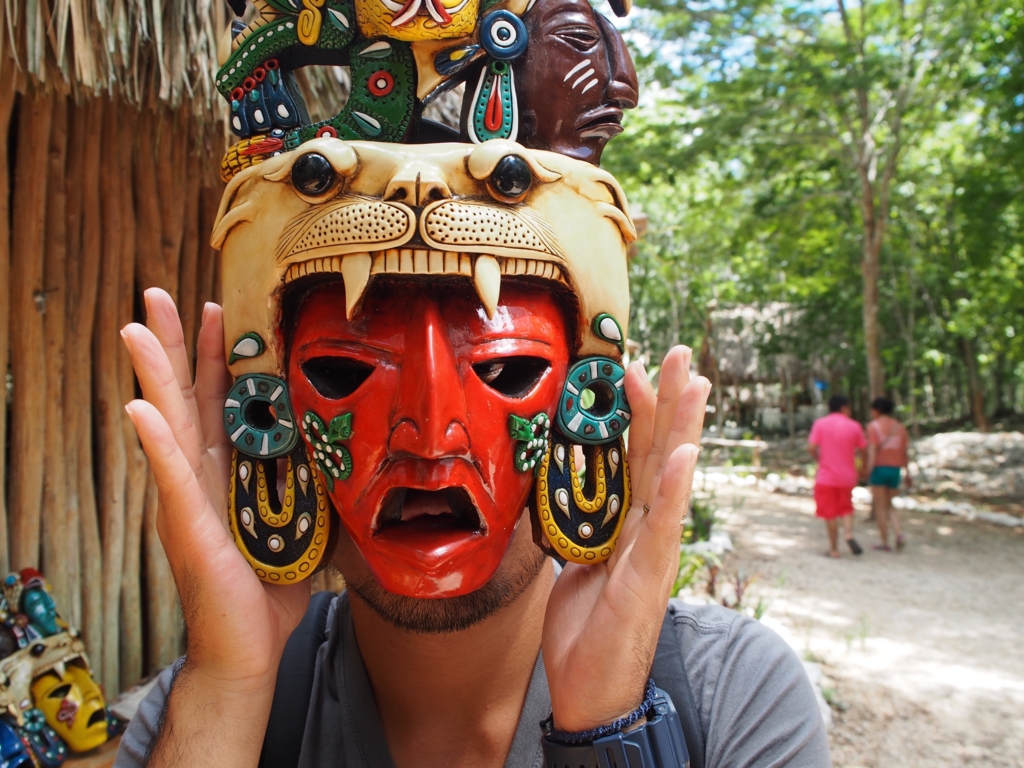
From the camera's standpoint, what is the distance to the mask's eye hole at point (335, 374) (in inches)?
51.3

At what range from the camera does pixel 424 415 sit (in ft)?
3.86

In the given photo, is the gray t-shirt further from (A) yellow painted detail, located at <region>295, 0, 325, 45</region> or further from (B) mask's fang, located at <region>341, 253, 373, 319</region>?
(A) yellow painted detail, located at <region>295, 0, 325, 45</region>

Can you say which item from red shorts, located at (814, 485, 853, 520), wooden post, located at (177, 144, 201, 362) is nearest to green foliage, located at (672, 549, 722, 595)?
red shorts, located at (814, 485, 853, 520)

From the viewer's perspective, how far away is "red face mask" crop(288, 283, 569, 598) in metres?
1.20

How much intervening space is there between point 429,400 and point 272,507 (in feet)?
1.42

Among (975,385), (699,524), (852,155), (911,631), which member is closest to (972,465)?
(975,385)

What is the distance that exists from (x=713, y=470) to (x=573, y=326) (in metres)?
12.2

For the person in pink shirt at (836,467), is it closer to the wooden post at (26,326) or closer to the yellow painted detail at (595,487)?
the yellow painted detail at (595,487)

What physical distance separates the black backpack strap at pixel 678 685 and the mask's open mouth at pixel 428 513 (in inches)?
17.8

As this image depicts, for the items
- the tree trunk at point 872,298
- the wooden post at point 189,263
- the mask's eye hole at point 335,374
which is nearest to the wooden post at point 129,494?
the wooden post at point 189,263

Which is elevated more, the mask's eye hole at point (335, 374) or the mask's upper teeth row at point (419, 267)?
the mask's upper teeth row at point (419, 267)

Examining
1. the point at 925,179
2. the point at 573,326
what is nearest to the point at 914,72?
the point at 925,179

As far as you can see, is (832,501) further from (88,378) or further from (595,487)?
(88,378)

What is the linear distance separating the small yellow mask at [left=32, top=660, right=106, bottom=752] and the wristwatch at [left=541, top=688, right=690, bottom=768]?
2.01 meters
